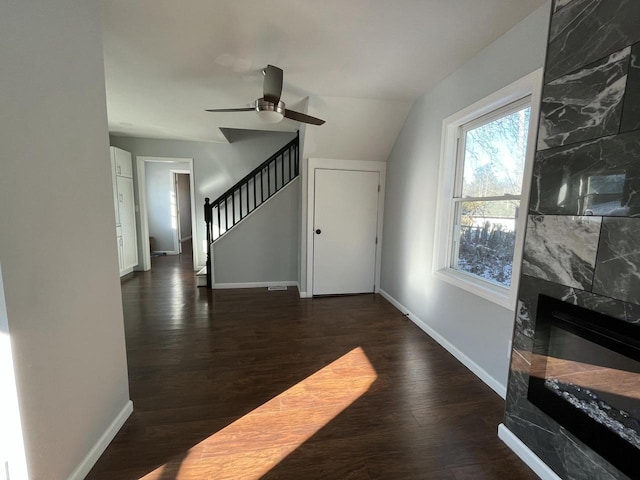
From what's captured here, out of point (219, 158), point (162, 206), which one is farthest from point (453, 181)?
point (162, 206)

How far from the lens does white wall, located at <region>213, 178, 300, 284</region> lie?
14.4 feet

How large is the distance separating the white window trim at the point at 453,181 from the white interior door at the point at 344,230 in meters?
1.43

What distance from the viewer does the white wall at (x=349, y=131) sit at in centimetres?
325

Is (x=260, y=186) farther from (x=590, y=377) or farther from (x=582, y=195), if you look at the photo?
(x=590, y=377)

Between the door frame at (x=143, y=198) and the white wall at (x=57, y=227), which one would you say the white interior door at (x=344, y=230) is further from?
the door frame at (x=143, y=198)

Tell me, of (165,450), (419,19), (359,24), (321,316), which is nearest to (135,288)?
(321,316)

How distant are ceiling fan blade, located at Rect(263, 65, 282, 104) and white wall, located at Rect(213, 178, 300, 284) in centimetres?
222

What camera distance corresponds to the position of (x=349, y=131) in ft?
11.5

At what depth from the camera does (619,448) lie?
1128 millimetres

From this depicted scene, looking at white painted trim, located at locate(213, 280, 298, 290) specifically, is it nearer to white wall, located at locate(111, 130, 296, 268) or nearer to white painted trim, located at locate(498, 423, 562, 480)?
white wall, located at locate(111, 130, 296, 268)

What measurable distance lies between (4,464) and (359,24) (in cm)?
288

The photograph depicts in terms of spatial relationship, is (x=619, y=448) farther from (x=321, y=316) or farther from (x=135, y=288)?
(x=135, y=288)

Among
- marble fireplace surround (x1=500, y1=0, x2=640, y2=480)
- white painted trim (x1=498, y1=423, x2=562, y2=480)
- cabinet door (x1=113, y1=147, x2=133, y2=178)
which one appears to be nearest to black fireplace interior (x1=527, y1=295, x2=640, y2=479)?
marble fireplace surround (x1=500, y1=0, x2=640, y2=480)

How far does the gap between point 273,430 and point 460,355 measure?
1745 mm
